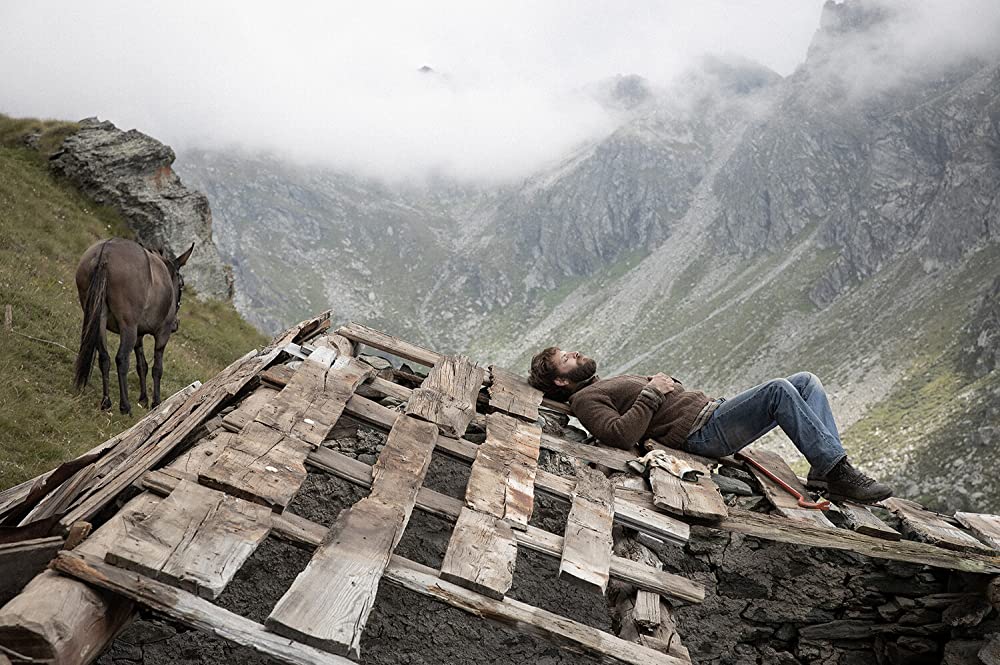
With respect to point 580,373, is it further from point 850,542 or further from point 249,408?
point 249,408

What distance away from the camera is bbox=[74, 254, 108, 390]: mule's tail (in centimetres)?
925

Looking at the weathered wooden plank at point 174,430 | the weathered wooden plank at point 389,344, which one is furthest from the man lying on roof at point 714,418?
the weathered wooden plank at point 174,430

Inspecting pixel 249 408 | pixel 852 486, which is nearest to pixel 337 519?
pixel 249 408

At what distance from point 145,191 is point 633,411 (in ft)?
63.6

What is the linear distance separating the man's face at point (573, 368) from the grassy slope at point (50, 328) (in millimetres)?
5997

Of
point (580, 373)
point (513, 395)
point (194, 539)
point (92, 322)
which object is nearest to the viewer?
point (194, 539)

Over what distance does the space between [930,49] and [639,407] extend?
20588cm

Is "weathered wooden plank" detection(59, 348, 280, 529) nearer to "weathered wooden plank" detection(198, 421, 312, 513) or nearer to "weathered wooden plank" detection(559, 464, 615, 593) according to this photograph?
"weathered wooden plank" detection(198, 421, 312, 513)

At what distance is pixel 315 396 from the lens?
5.83 m

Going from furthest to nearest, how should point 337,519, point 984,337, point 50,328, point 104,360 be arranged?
point 984,337, point 50,328, point 104,360, point 337,519

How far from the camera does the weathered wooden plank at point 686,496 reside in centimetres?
554

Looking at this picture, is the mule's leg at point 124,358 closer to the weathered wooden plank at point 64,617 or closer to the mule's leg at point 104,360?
the mule's leg at point 104,360

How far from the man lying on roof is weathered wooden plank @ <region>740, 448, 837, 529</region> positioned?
251 millimetres

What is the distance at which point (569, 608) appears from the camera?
618 centimetres
